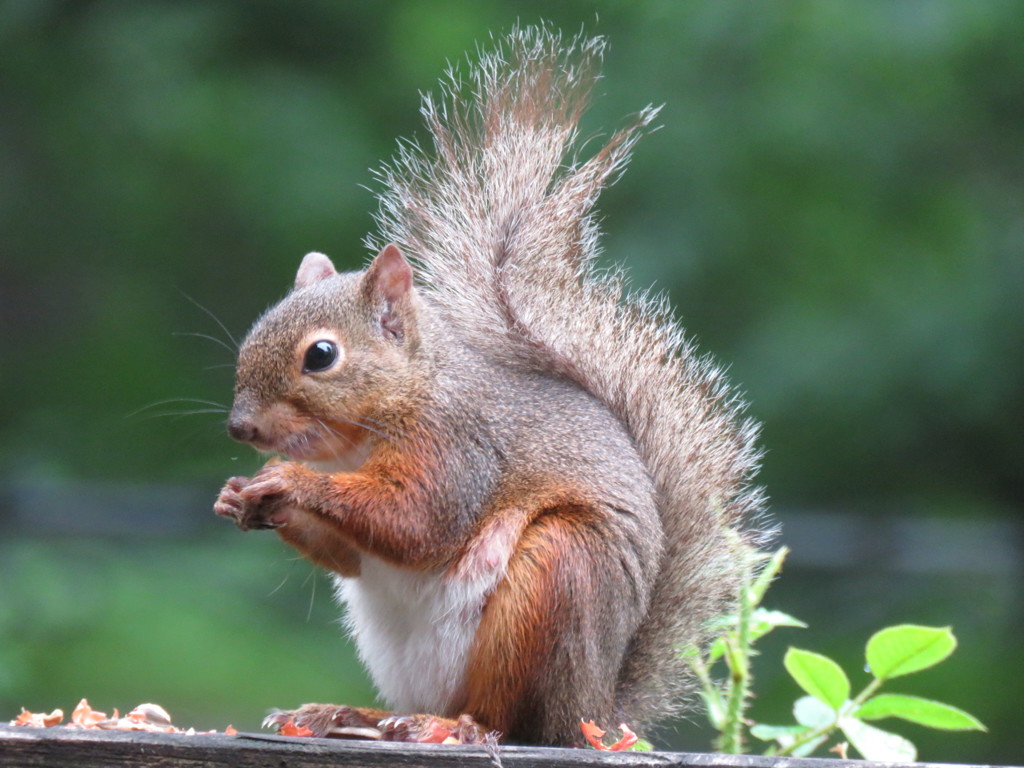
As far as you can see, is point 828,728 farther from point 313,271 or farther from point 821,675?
point 313,271

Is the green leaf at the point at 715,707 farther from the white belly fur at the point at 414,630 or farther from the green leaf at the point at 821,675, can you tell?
the white belly fur at the point at 414,630

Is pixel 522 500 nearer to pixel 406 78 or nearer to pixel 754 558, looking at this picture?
pixel 754 558

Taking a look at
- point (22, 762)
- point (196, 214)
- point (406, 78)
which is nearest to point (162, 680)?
point (196, 214)

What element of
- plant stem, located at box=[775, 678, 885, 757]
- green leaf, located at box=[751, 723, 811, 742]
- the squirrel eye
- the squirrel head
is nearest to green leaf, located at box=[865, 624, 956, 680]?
plant stem, located at box=[775, 678, 885, 757]

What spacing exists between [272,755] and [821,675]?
2.81 feet

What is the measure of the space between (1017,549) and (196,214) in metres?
4.08

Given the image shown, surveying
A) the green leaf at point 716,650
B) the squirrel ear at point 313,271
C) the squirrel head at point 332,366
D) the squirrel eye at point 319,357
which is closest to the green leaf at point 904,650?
the green leaf at point 716,650

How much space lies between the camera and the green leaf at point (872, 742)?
6.14 ft

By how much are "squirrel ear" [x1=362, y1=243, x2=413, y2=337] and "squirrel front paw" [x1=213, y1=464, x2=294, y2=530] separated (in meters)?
0.34

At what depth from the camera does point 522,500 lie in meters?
1.93

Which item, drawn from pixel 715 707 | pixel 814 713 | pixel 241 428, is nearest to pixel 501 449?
pixel 241 428

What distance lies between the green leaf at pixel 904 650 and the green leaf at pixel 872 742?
9 cm

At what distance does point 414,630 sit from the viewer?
6.41 ft

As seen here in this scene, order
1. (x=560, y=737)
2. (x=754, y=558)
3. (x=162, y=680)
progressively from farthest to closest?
(x=162, y=680)
(x=754, y=558)
(x=560, y=737)
